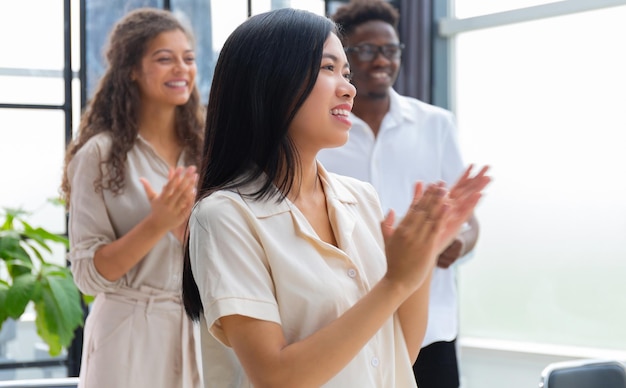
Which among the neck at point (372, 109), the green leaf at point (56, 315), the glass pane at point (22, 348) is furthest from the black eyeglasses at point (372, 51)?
the glass pane at point (22, 348)

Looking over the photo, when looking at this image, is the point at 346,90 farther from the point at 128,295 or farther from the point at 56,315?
the point at 56,315

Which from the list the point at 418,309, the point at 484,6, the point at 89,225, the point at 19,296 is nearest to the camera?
the point at 418,309

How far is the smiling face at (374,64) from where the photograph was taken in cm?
302

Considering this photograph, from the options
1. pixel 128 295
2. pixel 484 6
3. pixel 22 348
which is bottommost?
pixel 22 348

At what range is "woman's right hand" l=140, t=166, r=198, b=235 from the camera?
247 centimetres

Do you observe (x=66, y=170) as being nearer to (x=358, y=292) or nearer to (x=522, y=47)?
(x=358, y=292)

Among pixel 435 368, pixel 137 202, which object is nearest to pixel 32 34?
pixel 137 202

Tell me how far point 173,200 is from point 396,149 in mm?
834

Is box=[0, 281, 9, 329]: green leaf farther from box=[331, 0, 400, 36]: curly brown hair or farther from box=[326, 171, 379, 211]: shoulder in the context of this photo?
box=[326, 171, 379, 211]: shoulder

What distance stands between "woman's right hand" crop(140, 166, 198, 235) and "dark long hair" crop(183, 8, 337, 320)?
92 centimetres

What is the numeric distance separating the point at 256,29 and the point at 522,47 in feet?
12.5

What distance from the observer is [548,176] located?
4.96m

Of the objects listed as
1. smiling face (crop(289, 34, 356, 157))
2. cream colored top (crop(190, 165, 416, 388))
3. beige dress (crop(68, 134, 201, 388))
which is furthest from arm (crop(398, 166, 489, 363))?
beige dress (crop(68, 134, 201, 388))

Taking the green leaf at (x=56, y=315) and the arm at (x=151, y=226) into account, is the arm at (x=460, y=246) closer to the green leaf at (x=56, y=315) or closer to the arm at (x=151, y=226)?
the arm at (x=151, y=226)
